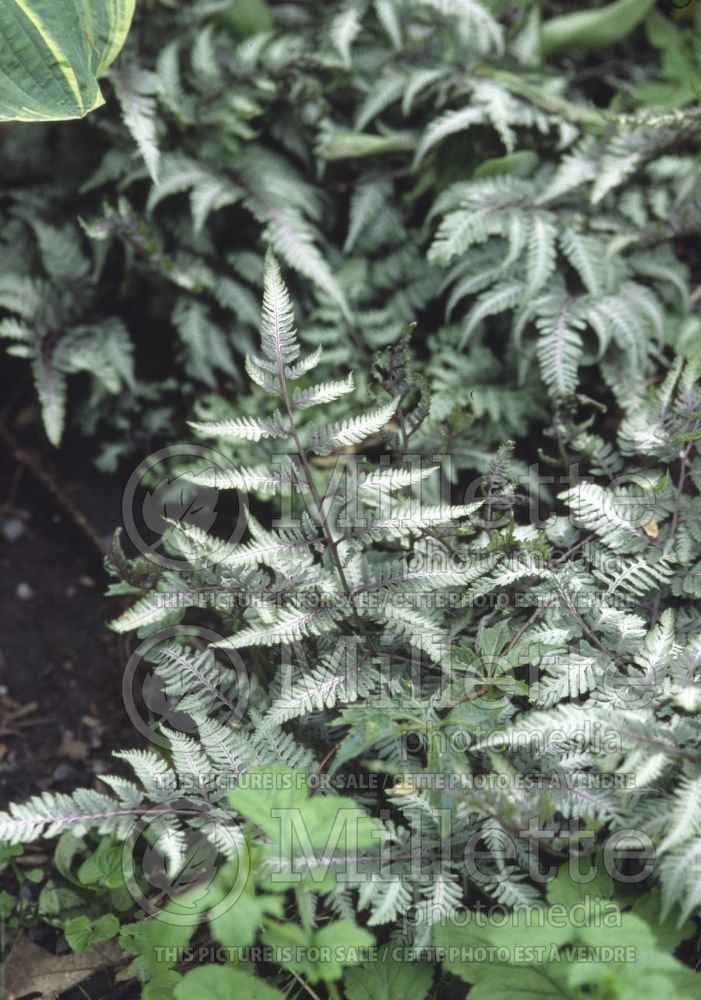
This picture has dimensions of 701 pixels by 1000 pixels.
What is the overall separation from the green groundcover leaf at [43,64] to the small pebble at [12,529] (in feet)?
4.35

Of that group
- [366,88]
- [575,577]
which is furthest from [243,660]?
[366,88]

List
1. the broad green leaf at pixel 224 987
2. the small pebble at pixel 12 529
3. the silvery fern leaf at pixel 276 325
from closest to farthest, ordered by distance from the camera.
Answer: the broad green leaf at pixel 224 987, the silvery fern leaf at pixel 276 325, the small pebble at pixel 12 529

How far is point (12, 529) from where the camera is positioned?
9.49 ft

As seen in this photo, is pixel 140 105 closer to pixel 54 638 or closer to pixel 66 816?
pixel 54 638

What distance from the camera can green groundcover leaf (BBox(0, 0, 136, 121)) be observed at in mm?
2133

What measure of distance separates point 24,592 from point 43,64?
1.54m

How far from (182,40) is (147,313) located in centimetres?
92

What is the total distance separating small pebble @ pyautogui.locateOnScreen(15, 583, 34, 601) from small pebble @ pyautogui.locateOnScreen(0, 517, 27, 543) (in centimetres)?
17

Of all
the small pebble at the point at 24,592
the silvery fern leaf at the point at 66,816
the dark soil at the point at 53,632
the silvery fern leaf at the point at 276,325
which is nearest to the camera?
the silvery fern leaf at the point at 66,816

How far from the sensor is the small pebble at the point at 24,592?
9.08 feet

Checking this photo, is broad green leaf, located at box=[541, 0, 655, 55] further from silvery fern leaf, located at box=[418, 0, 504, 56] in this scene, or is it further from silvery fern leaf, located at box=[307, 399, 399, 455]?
silvery fern leaf, located at box=[307, 399, 399, 455]

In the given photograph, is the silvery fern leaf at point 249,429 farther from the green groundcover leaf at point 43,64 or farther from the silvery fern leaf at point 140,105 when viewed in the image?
the silvery fern leaf at point 140,105

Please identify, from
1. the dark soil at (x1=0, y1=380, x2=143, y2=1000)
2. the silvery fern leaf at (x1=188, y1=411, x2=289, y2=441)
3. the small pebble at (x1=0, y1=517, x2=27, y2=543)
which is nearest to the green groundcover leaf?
the silvery fern leaf at (x1=188, y1=411, x2=289, y2=441)

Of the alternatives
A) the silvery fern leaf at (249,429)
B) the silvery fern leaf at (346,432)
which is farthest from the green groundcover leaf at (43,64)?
the silvery fern leaf at (346,432)
